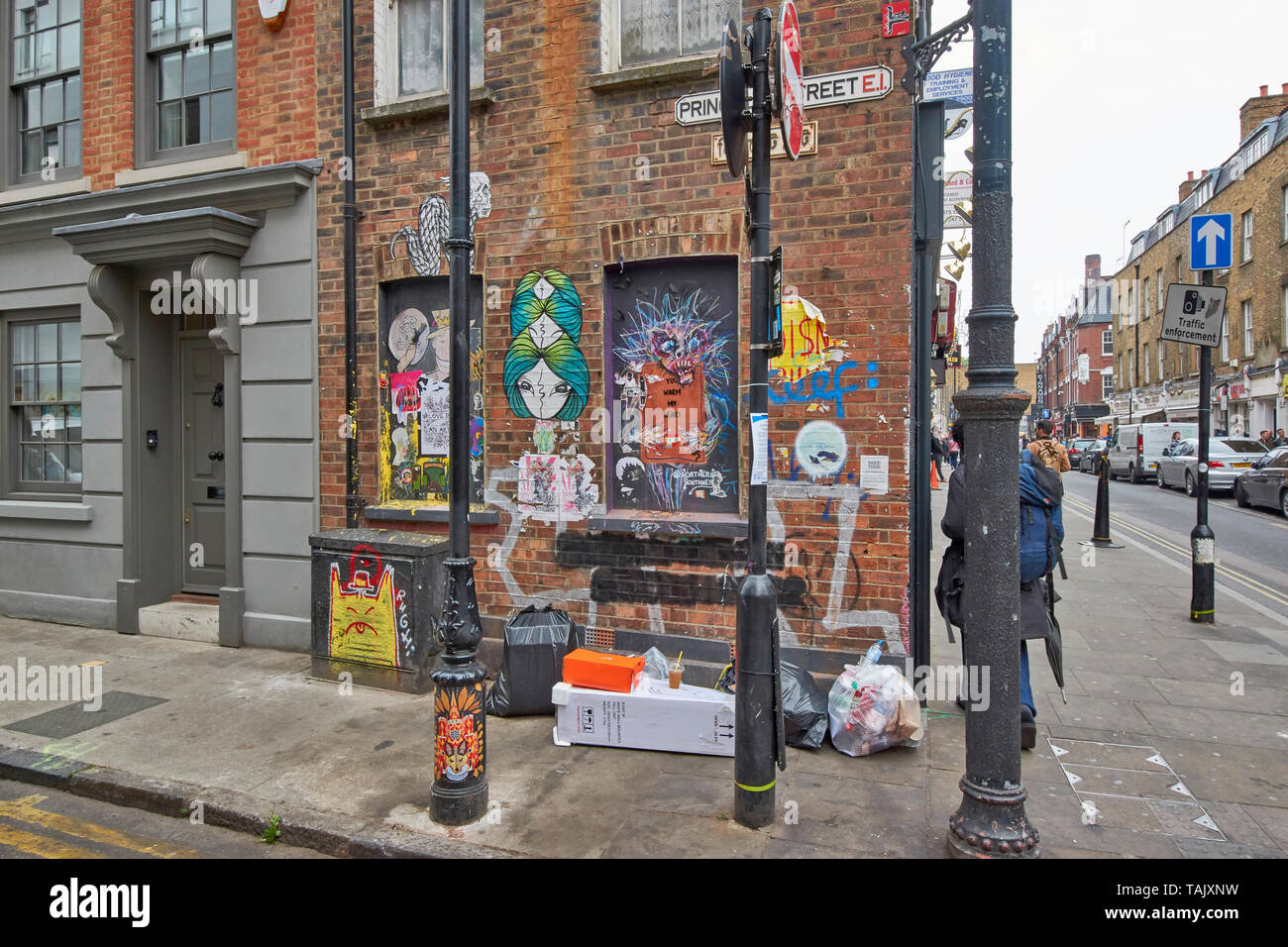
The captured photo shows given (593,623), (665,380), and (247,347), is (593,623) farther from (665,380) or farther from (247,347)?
(247,347)

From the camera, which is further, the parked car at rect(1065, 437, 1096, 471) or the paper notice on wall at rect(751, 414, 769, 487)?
the parked car at rect(1065, 437, 1096, 471)

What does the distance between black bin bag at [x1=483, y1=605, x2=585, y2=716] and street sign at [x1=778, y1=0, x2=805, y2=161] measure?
3483 millimetres

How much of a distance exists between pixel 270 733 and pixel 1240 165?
135ft

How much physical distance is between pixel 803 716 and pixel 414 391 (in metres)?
4.26

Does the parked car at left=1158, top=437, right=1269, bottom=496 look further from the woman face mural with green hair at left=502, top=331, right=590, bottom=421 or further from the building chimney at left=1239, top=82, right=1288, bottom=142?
the woman face mural with green hair at left=502, top=331, right=590, bottom=421

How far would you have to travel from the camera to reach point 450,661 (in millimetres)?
4234

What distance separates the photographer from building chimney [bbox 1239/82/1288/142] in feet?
108

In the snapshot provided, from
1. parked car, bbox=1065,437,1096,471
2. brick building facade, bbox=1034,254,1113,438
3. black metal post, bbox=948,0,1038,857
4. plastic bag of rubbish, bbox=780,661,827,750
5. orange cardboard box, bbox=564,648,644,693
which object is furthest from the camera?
brick building facade, bbox=1034,254,1113,438

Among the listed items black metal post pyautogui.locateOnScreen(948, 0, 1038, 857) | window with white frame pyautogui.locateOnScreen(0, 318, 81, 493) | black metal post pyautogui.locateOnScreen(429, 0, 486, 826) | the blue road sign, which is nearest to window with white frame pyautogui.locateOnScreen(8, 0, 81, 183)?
window with white frame pyautogui.locateOnScreen(0, 318, 81, 493)

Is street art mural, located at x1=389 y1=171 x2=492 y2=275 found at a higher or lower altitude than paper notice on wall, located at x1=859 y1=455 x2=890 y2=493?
higher

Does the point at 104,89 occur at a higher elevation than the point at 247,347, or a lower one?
higher

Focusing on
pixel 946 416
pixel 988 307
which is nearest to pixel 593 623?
pixel 988 307

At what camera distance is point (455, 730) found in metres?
4.17

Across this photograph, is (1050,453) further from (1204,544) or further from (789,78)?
(1204,544)
